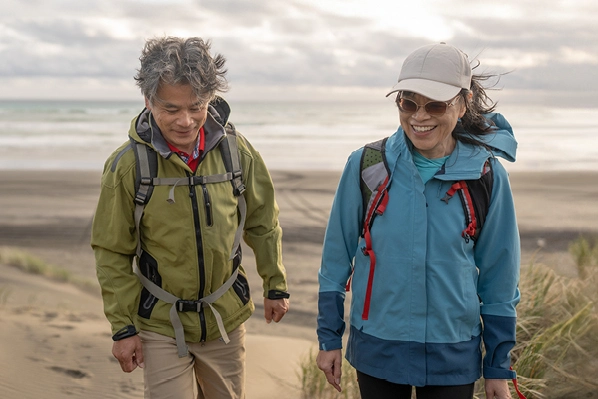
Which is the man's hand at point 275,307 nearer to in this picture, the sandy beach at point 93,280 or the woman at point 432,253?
the woman at point 432,253

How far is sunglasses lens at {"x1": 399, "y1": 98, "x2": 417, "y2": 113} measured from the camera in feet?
8.28

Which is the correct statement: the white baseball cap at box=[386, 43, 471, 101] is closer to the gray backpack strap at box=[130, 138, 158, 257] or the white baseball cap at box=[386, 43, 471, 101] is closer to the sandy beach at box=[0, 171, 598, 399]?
the gray backpack strap at box=[130, 138, 158, 257]

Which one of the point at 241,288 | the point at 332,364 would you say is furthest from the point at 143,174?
the point at 332,364

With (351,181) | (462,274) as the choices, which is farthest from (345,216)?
(462,274)

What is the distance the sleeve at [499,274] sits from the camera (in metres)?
2.53

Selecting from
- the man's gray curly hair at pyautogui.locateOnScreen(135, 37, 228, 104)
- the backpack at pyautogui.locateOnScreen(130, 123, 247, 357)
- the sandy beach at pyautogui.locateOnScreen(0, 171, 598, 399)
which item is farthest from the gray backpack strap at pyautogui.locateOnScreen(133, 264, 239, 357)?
the sandy beach at pyautogui.locateOnScreen(0, 171, 598, 399)

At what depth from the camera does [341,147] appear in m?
24.3

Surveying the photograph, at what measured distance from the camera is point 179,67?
2.74 metres

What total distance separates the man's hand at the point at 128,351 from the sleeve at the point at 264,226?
64cm

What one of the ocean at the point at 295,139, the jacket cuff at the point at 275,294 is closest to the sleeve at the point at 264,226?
the jacket cuff at the point at 275,294

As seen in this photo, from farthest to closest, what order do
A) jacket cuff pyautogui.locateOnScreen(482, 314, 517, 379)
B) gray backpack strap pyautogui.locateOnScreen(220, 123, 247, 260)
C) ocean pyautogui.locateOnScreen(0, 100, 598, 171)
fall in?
ocean pyautogui.locateOnScreen(0, 100, 598, 171), gray backpack strap pyautogui.locateOnScreen(220, 123, 247, 260), jacket cuff pyautogui.locateOnScreen(482, 314, 517, 379)

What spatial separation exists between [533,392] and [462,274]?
167 cm

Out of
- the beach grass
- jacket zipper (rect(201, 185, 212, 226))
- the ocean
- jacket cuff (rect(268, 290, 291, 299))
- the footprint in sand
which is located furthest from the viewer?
the ocean

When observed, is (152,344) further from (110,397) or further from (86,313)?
(86,313)
